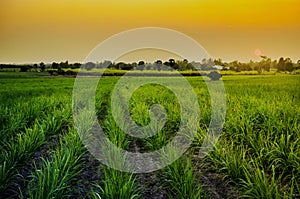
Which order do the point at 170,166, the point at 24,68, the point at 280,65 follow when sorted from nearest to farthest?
the point at 170,166 → the point at 280,65 → the point at 24,68

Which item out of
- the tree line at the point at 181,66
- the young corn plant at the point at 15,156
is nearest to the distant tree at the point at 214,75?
the tree line at the point at 181,66

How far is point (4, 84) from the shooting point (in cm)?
771

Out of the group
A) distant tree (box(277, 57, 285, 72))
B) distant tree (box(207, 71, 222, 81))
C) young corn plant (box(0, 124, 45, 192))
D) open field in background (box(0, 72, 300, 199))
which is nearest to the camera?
open field in background (box(0, 72, 300, 199))

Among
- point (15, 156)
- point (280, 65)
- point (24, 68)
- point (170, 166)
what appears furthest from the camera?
point (24, 68)

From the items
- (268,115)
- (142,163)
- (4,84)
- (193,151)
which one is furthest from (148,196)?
(4,84)

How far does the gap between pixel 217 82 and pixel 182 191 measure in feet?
19.3

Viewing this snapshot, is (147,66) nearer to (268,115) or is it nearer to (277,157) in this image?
(268,115)

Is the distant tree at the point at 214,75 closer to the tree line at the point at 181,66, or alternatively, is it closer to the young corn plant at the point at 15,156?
the tree line at the point at 181,66

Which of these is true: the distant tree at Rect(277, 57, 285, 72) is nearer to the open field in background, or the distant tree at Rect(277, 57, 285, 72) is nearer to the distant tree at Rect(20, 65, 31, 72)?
the open field in background

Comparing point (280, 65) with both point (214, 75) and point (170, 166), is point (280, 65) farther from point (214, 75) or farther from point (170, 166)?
point (170, 166)

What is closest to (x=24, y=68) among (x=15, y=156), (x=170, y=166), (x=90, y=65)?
(x=90, y=65)

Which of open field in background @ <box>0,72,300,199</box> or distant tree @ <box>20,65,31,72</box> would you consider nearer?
open field in background @ <box>0,72,300,199</box>

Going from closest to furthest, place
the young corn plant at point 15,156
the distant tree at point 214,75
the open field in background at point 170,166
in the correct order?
1. the open field in background at point 170,166
2. the young corn plant at point 15,156
3. the distant tree at point 214,75

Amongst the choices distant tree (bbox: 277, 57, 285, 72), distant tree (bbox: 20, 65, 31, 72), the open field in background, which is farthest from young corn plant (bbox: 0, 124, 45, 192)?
distant tree (bbox: 20, 65, 31, 72)
